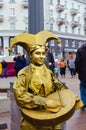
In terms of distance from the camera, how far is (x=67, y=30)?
6550 centimetres

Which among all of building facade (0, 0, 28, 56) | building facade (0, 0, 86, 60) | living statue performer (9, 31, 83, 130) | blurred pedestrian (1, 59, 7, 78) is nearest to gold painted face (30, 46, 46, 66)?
living statue performer (9, 31, 83, 130)

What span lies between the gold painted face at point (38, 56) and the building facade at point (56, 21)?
4954 centimetres

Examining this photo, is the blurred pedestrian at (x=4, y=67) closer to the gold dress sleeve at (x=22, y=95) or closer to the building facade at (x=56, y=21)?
the gold dress sleeve at (x=22, y=95)

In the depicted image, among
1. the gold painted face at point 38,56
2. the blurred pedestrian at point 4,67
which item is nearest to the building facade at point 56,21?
the blurred pedestrian at point 4,67

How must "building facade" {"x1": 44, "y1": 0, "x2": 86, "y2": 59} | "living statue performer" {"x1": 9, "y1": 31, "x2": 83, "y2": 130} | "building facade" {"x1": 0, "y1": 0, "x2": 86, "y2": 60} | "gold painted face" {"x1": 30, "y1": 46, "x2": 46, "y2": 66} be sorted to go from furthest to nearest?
"building facade" {"x1": 44, "y1": 0, "x2": 86, "y2": 59} < "building facade" {"x1": 0, "y1": 0, "x2": 86, "y2": 60} < "gold painted face" {"x1": 30, "y1": 46, "x2": 46, "y2": 66} < "living statue performer" {"x1": 9, "y1": 31, "x2": 83, "y2": 130}

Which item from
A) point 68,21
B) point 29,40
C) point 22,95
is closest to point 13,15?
point 68,21

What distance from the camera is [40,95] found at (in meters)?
3.65

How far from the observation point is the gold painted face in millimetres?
3730

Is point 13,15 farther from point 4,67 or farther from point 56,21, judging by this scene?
point 4,67

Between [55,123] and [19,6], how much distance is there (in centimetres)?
5769

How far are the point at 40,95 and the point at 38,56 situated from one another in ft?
1.19

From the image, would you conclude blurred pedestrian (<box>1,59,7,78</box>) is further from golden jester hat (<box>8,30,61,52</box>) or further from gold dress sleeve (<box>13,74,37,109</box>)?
gold dress sleeve (<box>13,74,37,109</box>)

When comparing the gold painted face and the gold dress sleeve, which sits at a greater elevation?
the gold painted face

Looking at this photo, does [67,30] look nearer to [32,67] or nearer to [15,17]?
[15,17]
